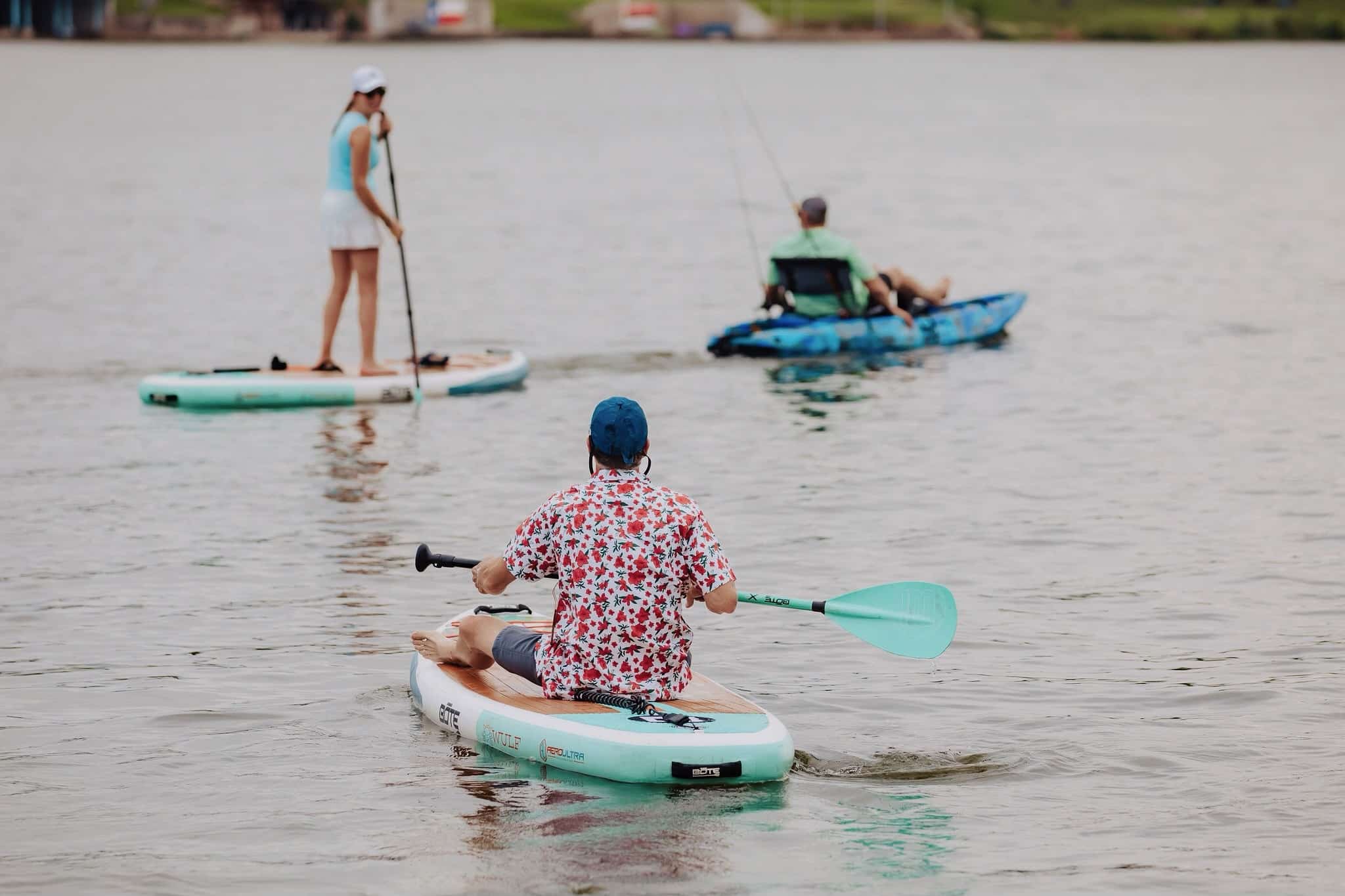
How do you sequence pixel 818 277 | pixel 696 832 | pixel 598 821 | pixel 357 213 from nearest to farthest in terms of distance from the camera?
pixel 696 832 → pixel 598 821 → pixel 357 213 → pixel 818 277

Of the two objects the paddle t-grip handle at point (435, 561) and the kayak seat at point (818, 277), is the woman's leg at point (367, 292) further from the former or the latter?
the paddle t-grip handle at point (435, 561)

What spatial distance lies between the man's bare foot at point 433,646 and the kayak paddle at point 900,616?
0.43 m

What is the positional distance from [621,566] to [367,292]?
956 cm

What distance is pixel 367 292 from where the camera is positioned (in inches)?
689

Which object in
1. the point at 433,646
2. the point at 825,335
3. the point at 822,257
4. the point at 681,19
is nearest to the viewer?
the point at 433,646

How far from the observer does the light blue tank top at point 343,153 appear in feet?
54.7

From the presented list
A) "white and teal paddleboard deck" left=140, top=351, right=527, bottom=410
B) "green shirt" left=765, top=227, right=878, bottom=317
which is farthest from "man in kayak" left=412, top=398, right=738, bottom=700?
"green shirt" left=765, top=227, right=878, bottom=317

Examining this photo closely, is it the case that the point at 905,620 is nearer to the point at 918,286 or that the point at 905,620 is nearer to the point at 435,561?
the point at 435,561

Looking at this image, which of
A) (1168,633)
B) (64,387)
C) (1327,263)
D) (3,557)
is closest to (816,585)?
(1168,633)

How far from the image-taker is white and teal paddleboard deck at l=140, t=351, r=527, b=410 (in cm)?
1794

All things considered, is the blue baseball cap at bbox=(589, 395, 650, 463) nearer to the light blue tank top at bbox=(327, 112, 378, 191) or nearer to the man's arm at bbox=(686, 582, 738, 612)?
the man's arm at bbox=(686, 582, 738, 612)

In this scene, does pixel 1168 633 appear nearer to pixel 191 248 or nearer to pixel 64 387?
pixel 64 387

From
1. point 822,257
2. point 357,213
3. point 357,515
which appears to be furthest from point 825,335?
point 357,515

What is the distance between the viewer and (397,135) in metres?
72.9
